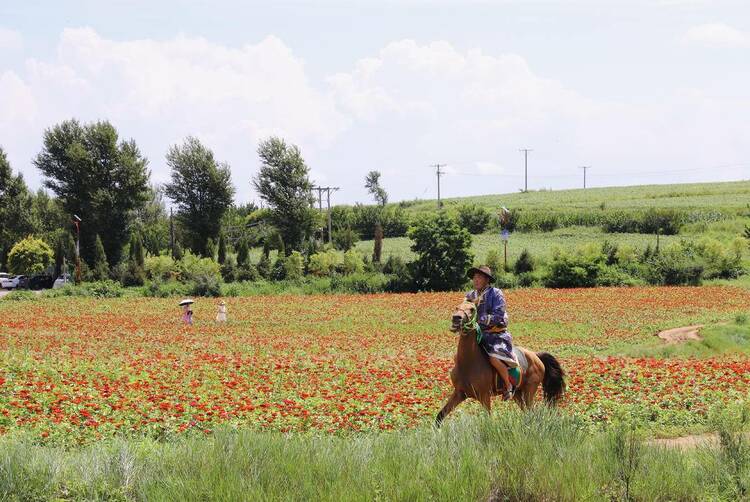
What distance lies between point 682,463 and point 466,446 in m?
2.41

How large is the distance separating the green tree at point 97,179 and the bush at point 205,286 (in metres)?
20.1

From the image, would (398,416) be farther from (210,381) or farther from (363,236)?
(363,236)

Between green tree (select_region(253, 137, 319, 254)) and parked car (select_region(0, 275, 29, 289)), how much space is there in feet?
77.4

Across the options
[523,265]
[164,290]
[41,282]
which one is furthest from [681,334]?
[41,282]

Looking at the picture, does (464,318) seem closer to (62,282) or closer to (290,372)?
(290,372)

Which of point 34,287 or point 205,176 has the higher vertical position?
point 205,176

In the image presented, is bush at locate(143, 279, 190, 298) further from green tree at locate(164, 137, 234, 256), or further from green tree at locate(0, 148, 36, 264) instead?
green tree at locate(0, 148, 36, 264)

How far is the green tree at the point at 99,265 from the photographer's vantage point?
2360 inches

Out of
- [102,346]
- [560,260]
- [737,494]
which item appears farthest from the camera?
[560,260]

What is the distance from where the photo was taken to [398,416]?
12.6 metres

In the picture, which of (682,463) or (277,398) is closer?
(682,463)

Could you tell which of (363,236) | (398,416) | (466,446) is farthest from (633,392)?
(363,236)

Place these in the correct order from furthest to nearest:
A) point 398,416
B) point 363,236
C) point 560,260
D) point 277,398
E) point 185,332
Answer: point 363,236
point 560,260
point 185,332
point 277,398
point 398,416

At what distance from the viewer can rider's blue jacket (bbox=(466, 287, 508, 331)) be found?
11.0 meters
